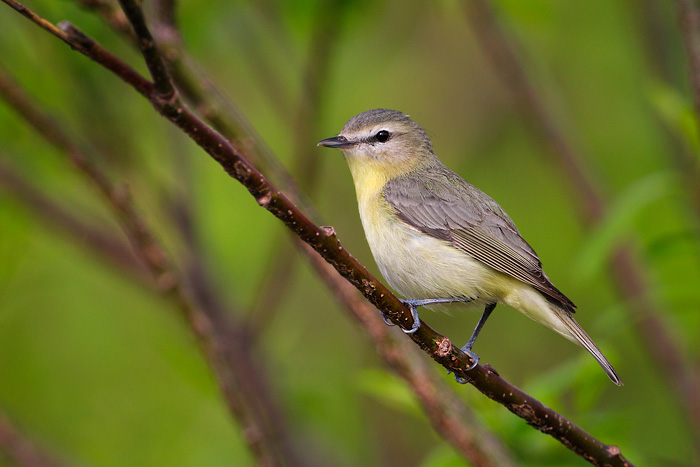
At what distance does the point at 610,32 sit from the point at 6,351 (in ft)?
18.4

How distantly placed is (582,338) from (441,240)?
0.76m

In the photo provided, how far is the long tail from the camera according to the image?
9.34 feet

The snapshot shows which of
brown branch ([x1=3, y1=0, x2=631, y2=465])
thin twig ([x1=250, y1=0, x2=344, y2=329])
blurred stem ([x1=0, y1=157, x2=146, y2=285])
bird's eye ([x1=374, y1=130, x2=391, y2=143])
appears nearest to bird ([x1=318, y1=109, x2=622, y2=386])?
bird's eye ([x1=374, y1=130, x2=391, y2=143])

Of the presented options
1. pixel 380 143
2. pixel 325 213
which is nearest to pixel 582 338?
pixel 380 143

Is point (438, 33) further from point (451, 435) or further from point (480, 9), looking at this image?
point (451, 435)

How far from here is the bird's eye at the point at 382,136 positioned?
378 centimetres

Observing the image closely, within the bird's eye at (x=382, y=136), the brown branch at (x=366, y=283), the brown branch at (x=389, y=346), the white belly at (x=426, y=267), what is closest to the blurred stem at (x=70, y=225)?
the brown branch at (x=389, y=346)

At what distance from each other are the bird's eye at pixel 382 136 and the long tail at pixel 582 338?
47.0 inches

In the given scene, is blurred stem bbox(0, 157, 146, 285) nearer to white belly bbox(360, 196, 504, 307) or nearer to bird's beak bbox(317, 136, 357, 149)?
bird's beak bbox(317, 136, 357, 149)

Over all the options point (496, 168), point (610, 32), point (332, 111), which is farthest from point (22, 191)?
point (610, 32)

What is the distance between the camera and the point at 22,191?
479 centimetres

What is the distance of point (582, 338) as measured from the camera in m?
3.12

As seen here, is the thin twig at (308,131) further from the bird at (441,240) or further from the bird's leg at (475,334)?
the bird's leg at (475,334)

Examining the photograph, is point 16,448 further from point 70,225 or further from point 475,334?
point 475,334
